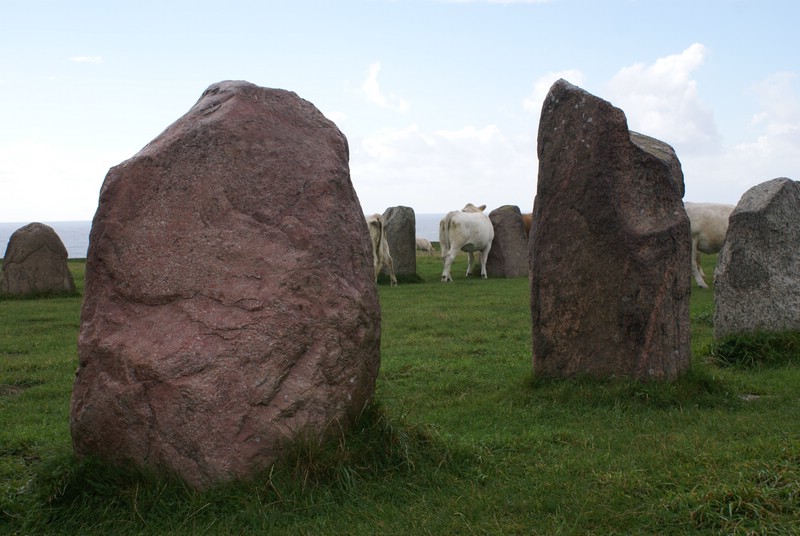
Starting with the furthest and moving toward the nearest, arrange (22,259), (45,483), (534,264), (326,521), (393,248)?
(393,248) → (22,259) → (534,264) → (45,483) → (326,521)

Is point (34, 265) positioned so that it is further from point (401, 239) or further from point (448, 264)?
point (448, 264)

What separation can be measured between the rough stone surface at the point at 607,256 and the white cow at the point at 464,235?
13214 mm

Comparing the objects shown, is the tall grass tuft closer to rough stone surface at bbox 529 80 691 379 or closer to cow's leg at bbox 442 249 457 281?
rough stone surface at bbox 529 80 691 379

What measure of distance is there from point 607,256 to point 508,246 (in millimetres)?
15176

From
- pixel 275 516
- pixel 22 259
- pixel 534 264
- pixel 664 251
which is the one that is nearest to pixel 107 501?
pixel 275 516

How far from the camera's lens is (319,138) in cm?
529

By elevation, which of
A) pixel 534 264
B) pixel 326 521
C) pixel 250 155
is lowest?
pixel 326 521

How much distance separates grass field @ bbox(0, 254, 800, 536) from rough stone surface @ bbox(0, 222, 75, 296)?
31.2 feet

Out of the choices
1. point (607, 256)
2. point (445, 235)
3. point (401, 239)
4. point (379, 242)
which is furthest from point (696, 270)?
point (607, 256)

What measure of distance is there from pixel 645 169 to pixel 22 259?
45.0ft

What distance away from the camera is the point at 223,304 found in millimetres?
4730

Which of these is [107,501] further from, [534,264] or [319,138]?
[534,264]

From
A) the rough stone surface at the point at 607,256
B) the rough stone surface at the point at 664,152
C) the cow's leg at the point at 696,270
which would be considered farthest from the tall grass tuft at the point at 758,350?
the cow's leg at the point at 696,270

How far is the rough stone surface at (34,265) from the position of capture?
16.5 metres
